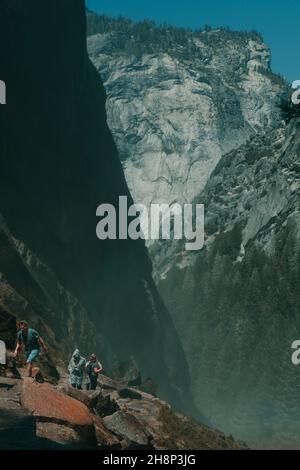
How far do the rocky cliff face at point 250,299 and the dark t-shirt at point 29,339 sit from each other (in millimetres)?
38221

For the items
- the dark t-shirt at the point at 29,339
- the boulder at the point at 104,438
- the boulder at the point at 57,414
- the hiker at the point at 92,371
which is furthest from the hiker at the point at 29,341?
the hiker at the point at 92,371

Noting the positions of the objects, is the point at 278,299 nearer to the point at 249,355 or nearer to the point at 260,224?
the point at 249,355

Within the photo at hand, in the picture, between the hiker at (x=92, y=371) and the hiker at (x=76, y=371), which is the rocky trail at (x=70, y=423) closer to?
the hiker at (x=76, y=371)

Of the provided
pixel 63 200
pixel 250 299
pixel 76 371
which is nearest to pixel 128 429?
pixel 76 371

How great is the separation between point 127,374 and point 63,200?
2359 cm

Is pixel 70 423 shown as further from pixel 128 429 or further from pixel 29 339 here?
pixel 128 429

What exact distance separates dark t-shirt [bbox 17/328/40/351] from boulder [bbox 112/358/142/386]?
950 inches

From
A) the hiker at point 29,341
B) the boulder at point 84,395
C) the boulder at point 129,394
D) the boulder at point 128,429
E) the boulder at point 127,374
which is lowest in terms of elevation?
the boulder at point 127,374

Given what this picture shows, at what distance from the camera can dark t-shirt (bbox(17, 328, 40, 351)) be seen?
21.0 metres

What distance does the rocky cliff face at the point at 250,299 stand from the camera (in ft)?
260

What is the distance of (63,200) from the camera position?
65000 millimetres

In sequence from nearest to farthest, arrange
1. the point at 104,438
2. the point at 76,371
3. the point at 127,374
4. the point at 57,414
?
the point at 57,414 → the point at 104,438 → the point at 76,371 → the point at 127,374

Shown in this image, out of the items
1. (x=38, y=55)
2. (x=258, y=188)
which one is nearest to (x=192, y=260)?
(x=258, y=188)

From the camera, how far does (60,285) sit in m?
56.9
